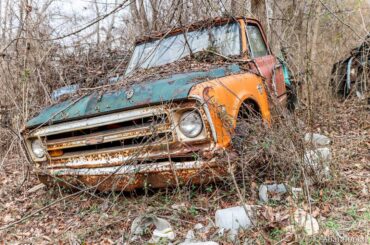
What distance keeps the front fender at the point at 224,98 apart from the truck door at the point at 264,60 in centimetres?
83

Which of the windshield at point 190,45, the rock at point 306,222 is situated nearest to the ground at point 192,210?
the rock at point 306,222

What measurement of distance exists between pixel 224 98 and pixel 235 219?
924mm

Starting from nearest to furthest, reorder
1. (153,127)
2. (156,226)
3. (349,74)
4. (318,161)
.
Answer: (156,226) → (153,127) → (318,161) → (349,74)

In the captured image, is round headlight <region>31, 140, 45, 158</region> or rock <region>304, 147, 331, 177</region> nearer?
rock <region>304, 147, 331, 177</region>

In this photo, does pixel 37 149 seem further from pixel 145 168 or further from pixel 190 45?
pixel 190 45

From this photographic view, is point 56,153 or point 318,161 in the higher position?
point 56,153

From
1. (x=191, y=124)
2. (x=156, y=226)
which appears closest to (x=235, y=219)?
(x=156, y=226)

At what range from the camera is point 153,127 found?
9.02 ft

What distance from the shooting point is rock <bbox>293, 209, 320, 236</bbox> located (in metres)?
2.29

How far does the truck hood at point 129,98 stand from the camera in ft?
9.32

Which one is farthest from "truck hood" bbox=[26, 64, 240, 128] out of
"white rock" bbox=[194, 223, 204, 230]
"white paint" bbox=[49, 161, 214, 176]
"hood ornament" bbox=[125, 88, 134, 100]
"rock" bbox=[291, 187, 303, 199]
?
"rock" bbox=[291, 187, 303, 199]

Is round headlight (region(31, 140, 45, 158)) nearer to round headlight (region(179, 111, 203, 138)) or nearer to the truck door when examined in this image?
round headlight (region(179, 111, 203, 138))

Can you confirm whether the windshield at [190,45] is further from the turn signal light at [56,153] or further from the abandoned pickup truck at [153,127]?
the turn signal light at [56,153]

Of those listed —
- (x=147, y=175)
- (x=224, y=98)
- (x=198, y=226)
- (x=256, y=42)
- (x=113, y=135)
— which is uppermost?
(x=256, y=42)
